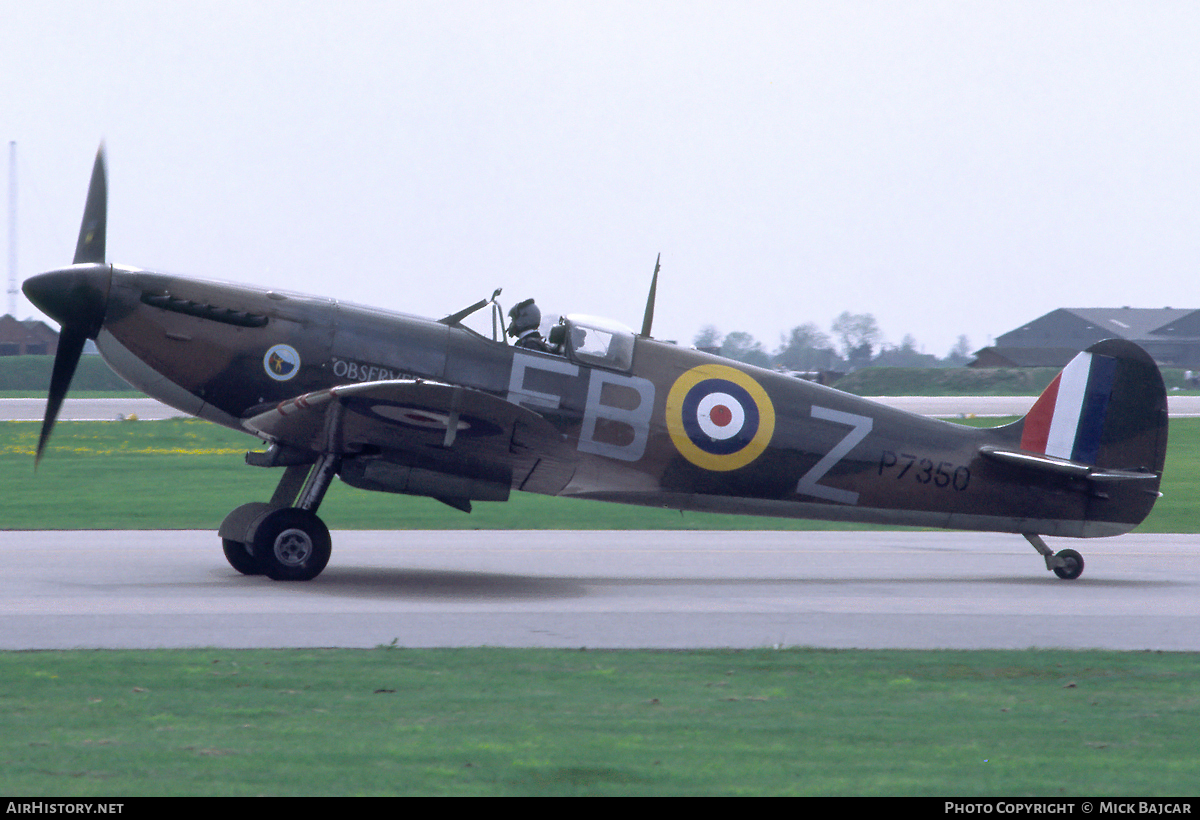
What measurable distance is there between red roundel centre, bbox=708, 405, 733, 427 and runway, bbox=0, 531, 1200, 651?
56.1 inches

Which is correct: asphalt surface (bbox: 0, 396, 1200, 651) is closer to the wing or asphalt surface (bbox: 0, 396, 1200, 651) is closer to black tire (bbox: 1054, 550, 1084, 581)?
black tire (bbox: 1054, 550, 1084, 581)

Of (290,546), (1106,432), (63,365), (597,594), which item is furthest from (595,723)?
(1106,432)

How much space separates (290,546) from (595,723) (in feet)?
17.9

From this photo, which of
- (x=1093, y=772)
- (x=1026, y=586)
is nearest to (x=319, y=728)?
(x=1093, y=772)

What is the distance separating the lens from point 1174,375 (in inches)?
3194

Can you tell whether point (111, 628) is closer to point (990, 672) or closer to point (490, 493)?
point (490, 493)

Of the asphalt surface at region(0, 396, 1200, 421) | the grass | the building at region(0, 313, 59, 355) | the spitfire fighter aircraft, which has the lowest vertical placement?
the building at region(0, 313, 59, 355)

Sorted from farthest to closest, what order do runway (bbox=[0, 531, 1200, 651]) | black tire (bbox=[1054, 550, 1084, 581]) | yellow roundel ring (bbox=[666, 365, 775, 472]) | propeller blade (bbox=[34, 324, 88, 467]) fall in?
1. black tire (bbox=[1054, 550, 1084, 581])
2. yellow roundel ring (bbox=[666, 365, 775, 472])
3. propeller blade (bbox=[34, 324, 88, 467])
4. runway (bbox=[0, 531, 1200, 651])

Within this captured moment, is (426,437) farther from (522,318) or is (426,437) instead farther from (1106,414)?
(1106,414)

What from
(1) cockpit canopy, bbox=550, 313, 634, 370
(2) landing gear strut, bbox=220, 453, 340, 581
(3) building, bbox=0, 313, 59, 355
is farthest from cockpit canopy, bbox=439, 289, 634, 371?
(3) building, bbox=0, 313, 59, 355

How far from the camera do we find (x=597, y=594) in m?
10.0

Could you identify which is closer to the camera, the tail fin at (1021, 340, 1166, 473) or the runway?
the runway

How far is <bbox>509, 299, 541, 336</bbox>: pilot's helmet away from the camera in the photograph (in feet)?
35.9

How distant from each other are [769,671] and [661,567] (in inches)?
203
